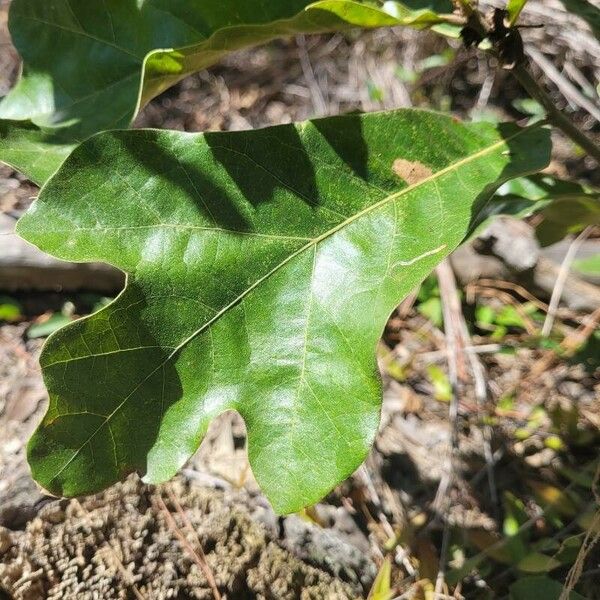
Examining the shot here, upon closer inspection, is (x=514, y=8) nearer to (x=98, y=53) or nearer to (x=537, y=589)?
(x=98, y=53)

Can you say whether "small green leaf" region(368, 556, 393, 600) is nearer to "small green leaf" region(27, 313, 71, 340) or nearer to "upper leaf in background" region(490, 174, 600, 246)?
"upper leaf in background" region(490, 174, 600, 246)

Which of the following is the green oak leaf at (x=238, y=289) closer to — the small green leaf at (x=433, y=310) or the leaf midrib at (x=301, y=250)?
the leaf midrib at (x=301, y=250)

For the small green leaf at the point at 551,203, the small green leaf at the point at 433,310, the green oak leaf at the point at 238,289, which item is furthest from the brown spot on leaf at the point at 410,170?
the small green leaf at the point at 433,310

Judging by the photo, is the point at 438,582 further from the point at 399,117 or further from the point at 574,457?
the point at 399,117

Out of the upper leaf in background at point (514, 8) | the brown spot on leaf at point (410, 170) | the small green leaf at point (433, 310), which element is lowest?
the small green leaf at point (433, 310)

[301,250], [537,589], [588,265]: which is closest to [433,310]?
[588,265]

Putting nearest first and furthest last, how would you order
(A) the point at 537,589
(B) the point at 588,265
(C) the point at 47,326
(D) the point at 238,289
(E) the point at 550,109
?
(D) the point at 238,289 < (E) the point at 550,109 < (A) the point at 537,589 < (C) the point at 47,326 < (B) the point at 588,265

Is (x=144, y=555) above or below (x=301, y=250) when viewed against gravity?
below

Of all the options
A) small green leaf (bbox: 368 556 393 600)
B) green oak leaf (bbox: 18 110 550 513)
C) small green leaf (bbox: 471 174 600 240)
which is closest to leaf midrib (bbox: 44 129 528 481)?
green oak leaf (bbox: 18 110 550 513)
